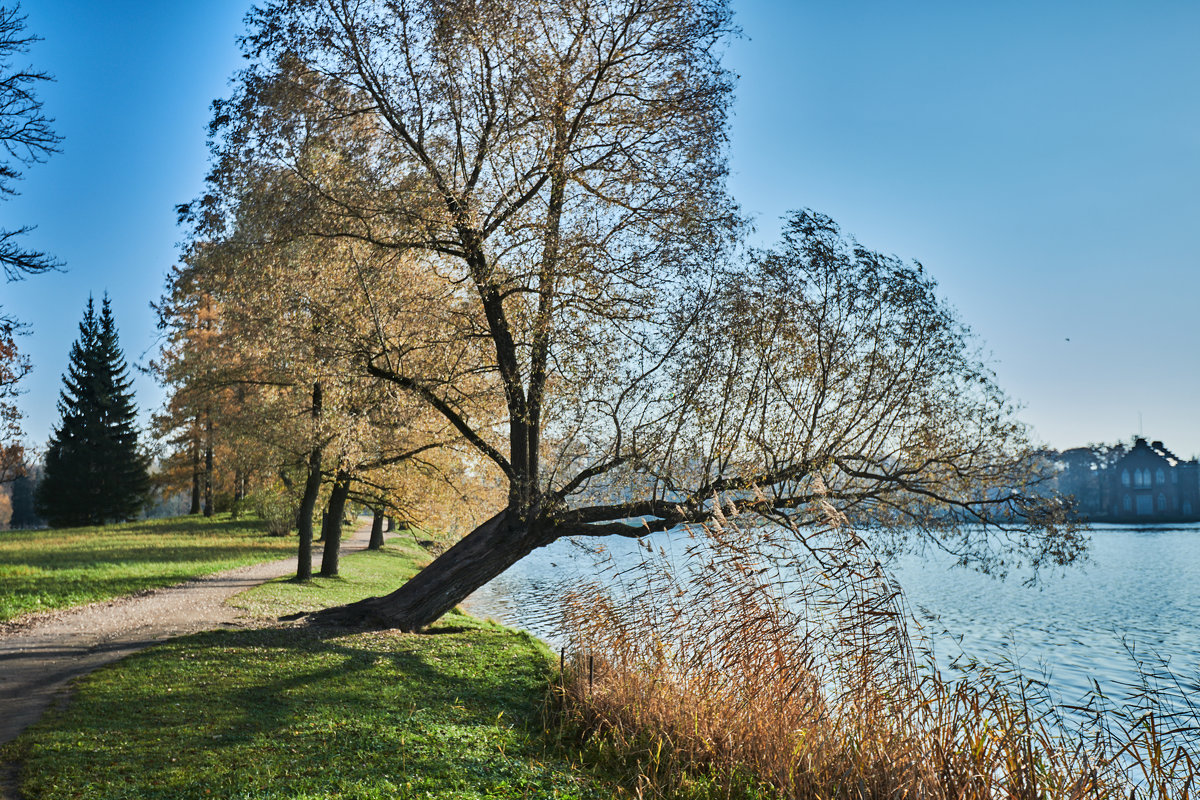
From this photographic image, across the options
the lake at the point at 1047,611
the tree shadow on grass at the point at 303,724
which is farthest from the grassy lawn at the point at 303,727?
the lake at the point at 1047,611

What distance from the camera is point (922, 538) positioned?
1152 centimetres

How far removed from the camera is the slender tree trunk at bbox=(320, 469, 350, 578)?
66.2 feet

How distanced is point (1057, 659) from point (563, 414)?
12298 millimetres

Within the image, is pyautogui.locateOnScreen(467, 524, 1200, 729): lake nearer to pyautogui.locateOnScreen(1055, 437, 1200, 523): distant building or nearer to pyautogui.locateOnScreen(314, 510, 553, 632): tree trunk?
pyautogui.locateOnScreen(314, 510, 553, 632): tree trunk

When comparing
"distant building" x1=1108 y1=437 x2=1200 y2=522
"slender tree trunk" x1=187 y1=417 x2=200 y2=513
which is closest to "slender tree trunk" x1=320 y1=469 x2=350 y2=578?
"slender tree trunk" x1=187 y1=417 x2=200 y2=513

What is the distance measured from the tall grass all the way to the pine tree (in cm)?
4007

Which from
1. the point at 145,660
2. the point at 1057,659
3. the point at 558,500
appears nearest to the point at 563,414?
the point at 558,500

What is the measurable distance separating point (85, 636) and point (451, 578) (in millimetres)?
5478

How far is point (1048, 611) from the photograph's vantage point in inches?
893

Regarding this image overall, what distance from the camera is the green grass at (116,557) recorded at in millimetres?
15125

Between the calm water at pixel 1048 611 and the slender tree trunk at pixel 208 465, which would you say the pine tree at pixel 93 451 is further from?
the calm water at pixel 1048 611

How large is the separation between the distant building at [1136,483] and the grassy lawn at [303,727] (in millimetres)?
70249

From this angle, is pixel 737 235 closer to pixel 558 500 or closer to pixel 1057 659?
pixel 558 500

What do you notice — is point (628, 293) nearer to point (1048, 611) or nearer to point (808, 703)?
point (808, 703)
